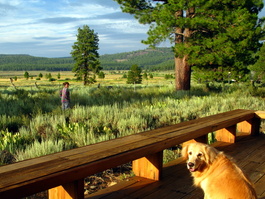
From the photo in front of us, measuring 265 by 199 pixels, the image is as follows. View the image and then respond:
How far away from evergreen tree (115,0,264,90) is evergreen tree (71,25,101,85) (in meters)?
33.6

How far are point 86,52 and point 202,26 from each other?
36.8 metres

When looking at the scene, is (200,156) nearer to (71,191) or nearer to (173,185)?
(173,185)

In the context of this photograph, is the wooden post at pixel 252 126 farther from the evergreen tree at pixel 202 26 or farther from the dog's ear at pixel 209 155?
the evergreen tree at pixel 202 26

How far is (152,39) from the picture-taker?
14.3 metres

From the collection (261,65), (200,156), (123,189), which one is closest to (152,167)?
(123,189)

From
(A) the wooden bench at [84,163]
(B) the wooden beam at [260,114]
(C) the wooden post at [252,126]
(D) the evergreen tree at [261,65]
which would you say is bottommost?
(C) the wooden post at [252,126]

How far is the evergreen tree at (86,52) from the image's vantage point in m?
48.7

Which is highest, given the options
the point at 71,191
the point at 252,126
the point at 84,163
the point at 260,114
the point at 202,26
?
the point at 202,26

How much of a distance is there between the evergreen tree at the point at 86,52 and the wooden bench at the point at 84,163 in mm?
45668

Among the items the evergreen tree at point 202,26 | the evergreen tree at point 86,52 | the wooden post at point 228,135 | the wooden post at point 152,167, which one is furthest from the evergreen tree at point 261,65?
the wooden post at point 152,167

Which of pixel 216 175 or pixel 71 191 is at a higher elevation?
pixel 216 175

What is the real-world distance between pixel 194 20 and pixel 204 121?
10008mm

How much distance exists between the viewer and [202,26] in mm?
14438

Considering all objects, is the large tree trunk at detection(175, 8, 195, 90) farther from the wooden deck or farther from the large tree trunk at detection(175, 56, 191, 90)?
the wooden deck
